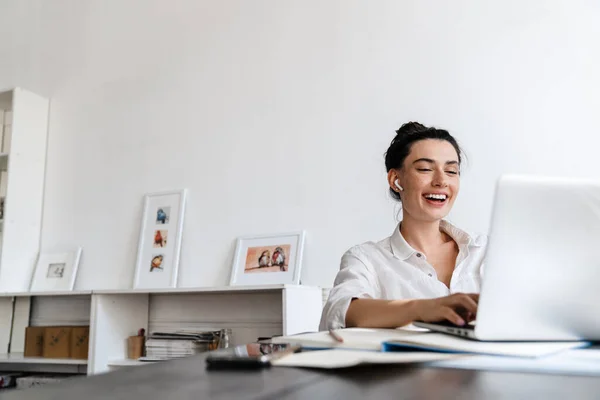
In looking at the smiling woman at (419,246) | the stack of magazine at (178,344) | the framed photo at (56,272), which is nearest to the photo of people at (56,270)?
the framed photo at (56,272)

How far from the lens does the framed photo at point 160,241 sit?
125 inches

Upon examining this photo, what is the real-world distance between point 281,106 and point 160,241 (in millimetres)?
1085

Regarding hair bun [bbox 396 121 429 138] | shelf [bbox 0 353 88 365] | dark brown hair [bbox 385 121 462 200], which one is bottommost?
shelf [bbox 0 353 88 365]

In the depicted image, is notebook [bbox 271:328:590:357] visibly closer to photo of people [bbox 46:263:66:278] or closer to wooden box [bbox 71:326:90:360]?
wooden box [bbox 71:326:90:360]

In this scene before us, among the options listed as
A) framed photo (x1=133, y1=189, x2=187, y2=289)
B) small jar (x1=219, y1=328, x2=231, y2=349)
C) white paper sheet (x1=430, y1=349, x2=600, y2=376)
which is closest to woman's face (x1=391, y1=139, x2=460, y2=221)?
white paper sheet (x1=430, y1=349, x2=600, y2=376)

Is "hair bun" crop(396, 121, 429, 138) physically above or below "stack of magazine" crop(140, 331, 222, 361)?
above

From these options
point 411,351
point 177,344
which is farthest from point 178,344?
point 411,351

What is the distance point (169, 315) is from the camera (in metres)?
3.22

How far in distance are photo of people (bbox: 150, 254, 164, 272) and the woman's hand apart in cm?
245

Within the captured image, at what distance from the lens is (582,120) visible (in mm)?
2457

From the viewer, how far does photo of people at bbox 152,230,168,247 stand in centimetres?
324

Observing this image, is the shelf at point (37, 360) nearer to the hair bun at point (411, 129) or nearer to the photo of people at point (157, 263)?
the photo of people at point (157, 263)

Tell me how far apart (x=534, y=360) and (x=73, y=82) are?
3881mm

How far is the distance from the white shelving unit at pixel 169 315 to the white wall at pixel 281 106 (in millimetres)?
148
